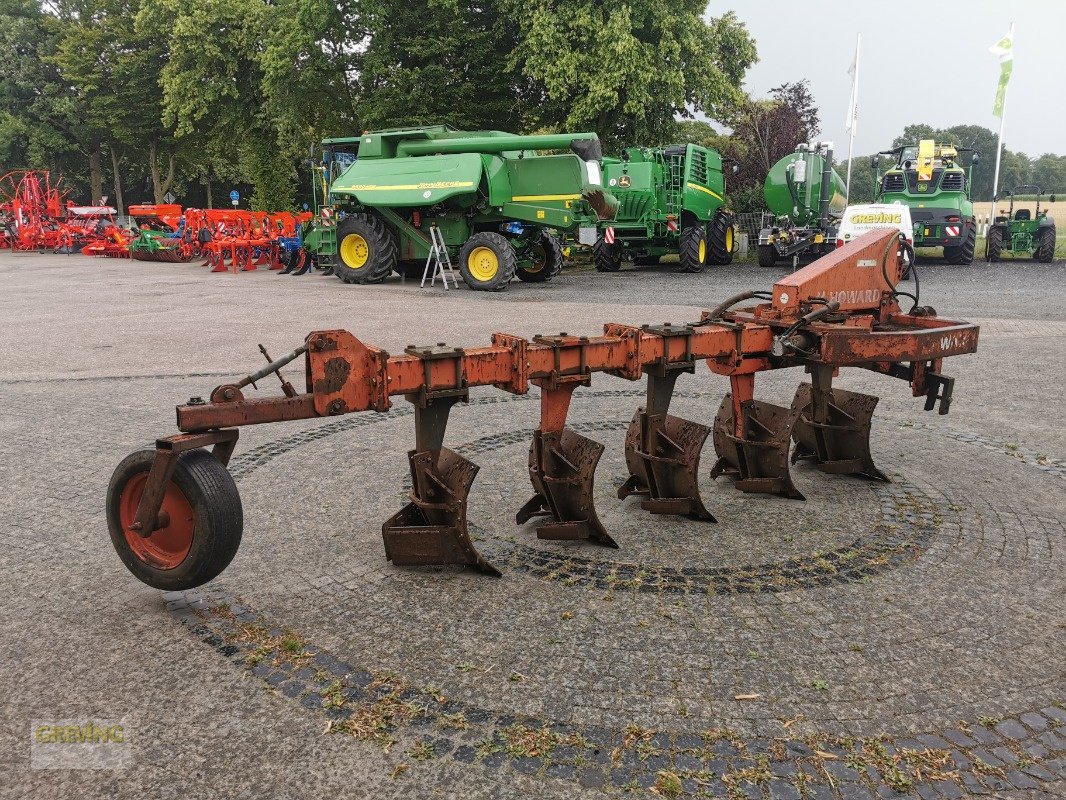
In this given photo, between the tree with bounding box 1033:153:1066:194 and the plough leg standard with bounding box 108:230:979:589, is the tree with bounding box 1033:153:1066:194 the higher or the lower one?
the higher one

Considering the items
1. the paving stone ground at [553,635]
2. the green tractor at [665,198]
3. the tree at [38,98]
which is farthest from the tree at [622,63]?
the tree at [38,98]

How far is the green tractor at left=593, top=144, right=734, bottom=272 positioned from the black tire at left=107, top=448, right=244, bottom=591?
659 inches

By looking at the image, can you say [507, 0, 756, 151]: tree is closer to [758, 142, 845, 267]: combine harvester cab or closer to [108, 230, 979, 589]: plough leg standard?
[758, 142, 845, 267]: combine harvester cab

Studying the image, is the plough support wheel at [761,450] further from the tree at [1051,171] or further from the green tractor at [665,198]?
the tree at [1051,171]

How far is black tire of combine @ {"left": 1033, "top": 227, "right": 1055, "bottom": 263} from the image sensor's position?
22.1 meters

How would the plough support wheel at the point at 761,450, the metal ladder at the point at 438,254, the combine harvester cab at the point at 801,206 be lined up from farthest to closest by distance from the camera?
the combine harvester cab at the point at 801,206, the metal ladder at the point at 438,254, the plough support wheel at the point at 761,450

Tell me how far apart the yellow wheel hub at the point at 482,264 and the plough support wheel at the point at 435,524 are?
12391mm

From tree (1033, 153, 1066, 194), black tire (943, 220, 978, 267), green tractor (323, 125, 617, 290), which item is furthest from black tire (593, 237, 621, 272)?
tree (1033, 153, 1066, 194)

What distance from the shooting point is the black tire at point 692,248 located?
793 inches

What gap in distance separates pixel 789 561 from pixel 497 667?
162cm

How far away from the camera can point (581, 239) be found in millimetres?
16625

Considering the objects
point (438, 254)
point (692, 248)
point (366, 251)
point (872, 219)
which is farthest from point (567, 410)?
point (692, 248)

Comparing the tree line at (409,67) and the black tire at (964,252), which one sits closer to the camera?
the black tire at (964,252)

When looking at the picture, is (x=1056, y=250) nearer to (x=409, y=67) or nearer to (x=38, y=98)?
(x=409, y=67)
